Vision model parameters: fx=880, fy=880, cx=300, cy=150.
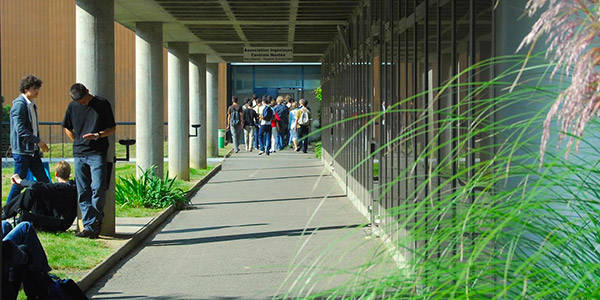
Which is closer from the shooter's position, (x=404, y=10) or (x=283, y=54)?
(x=404, y=10)

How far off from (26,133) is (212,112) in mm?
18313

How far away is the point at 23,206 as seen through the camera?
900 cm

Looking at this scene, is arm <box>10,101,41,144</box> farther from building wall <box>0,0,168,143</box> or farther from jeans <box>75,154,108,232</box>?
building wall <box>0,0,168,143</box>

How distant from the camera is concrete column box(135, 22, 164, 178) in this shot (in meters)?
15.4

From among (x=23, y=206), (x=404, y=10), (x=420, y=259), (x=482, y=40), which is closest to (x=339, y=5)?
(x=404, y=10)

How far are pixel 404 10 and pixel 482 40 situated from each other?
3.49 metres

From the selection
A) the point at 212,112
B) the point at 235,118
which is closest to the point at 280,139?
the point at 235,118

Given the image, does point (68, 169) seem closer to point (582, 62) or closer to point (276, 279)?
point (276, 279)

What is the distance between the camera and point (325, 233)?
10.7 metres

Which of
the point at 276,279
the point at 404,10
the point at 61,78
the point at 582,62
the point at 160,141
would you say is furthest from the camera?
the point at 61,78

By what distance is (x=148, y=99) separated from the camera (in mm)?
15523

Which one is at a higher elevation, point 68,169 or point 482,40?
point 482,40

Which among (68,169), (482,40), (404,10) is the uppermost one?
(404,10)

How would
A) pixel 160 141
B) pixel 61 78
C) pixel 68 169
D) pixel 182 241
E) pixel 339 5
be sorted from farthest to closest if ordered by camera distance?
pixel 61 78, pixel 160 141, pixel 339 5, pixel 182 241, pixel 68 169
